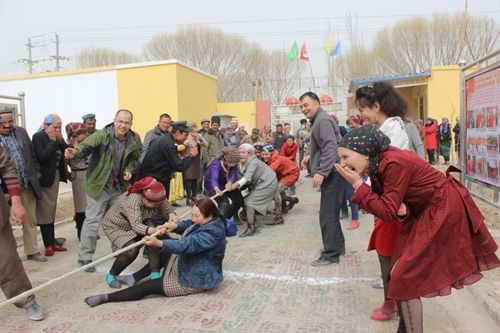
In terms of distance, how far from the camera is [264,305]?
152 inches

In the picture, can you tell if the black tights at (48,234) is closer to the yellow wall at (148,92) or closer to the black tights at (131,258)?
the black tights at (131,258)

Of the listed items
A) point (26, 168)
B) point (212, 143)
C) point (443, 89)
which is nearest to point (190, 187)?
point (212, 143)

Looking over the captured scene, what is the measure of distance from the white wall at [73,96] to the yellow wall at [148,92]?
0.47 meters

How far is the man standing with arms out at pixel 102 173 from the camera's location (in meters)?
4.89

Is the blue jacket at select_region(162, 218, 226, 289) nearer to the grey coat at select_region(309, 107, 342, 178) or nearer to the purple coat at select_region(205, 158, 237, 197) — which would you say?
the grey coat at select_region(309, 107, 342, 178)

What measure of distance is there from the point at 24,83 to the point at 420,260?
17892 mm

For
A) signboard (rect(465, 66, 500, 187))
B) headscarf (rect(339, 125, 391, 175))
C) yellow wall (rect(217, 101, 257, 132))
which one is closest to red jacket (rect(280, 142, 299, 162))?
signboard (rect(465, 66, 500, 187))

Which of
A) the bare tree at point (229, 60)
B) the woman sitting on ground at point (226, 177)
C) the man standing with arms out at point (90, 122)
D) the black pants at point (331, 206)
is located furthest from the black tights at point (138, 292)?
the bare tree at point (229, 60)

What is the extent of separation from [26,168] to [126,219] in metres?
1.53

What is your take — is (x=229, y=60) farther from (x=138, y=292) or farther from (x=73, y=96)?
(x=138, y=292)

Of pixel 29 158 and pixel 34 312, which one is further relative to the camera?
pixel 29 158

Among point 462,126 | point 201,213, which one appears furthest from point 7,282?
point 462,126

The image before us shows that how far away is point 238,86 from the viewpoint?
134ft

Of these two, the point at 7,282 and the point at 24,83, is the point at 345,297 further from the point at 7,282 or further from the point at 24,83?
the point at 24,83
